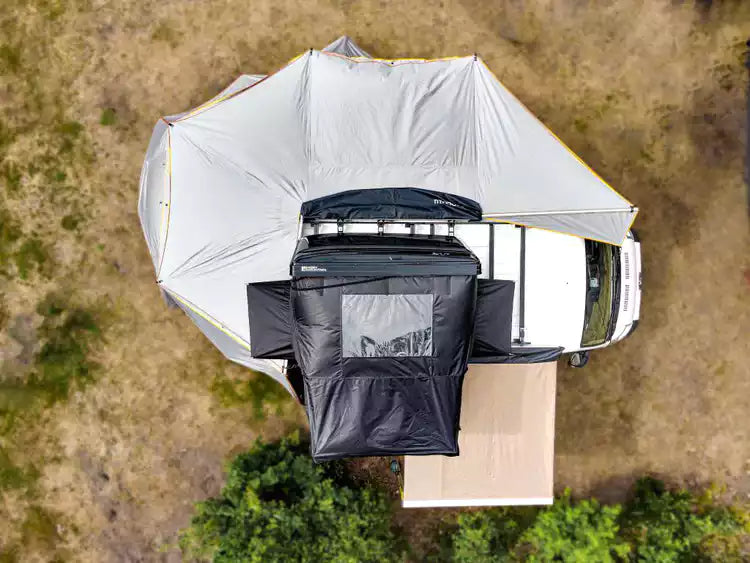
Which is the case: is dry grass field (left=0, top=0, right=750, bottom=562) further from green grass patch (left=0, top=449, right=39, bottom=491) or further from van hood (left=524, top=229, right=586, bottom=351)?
van hood (left=524, top=229, right=586, bottom=351)

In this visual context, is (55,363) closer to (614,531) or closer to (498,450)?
(498,450)

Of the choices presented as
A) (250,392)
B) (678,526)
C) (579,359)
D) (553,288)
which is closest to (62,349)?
(250,392)

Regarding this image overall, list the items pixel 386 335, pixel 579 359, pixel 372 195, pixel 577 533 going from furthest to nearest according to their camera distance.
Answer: pixel 579 359, pixel 577 533, pixel 372 195, pixel 386 335

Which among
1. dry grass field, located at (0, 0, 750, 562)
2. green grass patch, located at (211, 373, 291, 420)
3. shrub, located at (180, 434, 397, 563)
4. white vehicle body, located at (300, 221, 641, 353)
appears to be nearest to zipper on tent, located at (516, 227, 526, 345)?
white vehicle body, located at (300, 221, 641, 353)

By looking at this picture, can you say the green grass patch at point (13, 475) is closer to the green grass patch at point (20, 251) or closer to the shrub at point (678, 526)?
the green grass patch at point (20, 251)

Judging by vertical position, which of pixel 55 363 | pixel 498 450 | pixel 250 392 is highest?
pixel 55 363

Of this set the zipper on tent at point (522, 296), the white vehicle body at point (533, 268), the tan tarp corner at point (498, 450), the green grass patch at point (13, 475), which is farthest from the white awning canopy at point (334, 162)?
the green grass patch at point (13, 475)

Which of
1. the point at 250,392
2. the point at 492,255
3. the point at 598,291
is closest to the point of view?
the point at 492,255

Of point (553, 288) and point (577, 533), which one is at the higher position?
point (553, 288)
